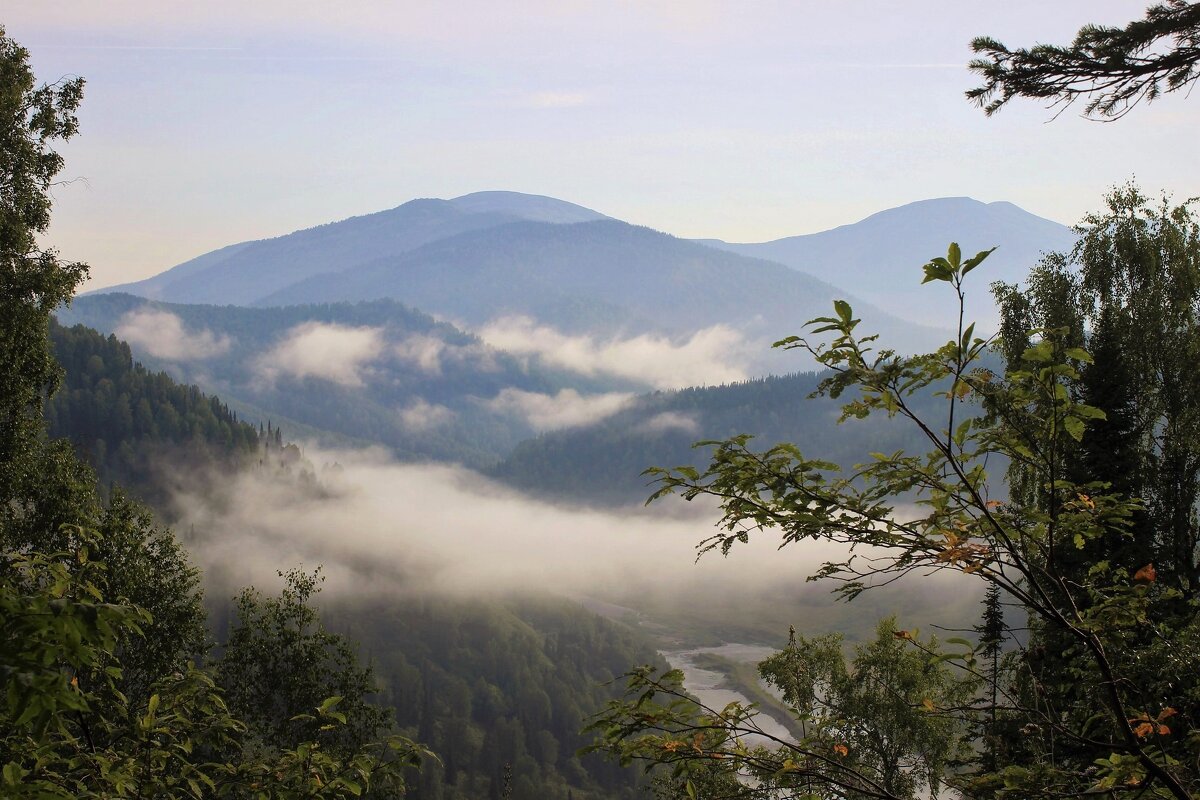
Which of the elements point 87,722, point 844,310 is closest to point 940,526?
point 844,310

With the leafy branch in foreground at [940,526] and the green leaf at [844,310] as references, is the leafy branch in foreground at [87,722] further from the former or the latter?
the green leaf at [844,310]

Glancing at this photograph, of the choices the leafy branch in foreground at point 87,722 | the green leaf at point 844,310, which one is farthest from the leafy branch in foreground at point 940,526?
the leafy branch in foreground at point 87,722

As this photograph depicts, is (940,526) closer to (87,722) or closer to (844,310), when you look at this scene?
(844,310)

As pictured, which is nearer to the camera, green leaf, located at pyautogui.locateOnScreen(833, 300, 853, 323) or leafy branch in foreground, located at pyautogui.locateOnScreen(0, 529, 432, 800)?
leafy branch in foreground, located at pyautogui.locateOnScreen(0, 529, 432, 800)

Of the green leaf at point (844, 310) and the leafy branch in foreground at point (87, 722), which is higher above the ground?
the green leaf at point (844, 310)

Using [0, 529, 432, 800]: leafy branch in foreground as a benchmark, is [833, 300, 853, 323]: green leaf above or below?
above

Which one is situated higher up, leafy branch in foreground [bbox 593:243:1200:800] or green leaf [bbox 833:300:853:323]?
green leaf [bbox 833:300:853:323]

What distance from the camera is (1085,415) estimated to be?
5.96 m

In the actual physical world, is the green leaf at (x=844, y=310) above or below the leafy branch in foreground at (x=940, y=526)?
above

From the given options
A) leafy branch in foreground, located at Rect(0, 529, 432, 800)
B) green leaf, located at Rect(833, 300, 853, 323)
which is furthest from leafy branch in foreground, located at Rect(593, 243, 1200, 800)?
leafy branch in foreground, located at Rect(0, 529, 432, 800)

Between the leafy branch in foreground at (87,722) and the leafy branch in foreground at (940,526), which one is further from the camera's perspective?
the leafy branch in foreground at (940,526)

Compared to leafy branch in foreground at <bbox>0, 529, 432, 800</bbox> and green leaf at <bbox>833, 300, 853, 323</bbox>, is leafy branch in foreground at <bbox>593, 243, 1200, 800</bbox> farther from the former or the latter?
leafy branch in foreground at <bbox>0, 529, 432, 800</bbox>

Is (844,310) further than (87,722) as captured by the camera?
No

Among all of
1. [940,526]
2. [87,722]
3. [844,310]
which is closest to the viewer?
[844,310]
